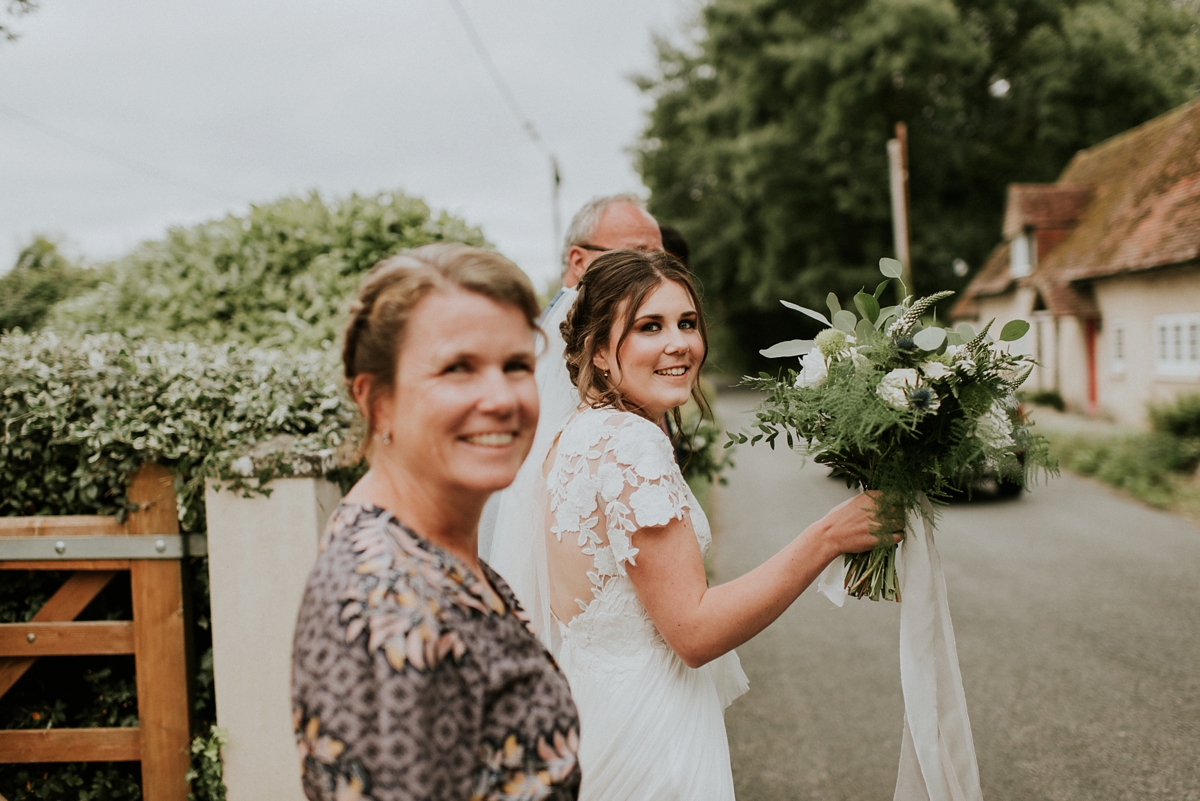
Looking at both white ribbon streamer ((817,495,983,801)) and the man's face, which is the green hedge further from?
white ribbon streamer ((817,495,983,801))

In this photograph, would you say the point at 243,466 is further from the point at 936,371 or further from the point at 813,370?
the point at 936,371

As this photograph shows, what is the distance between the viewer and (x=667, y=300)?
2.23 meters

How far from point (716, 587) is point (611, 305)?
2.69 feet

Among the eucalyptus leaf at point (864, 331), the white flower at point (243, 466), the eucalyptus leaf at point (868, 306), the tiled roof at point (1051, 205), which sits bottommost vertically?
the white flower at point (243, 466)

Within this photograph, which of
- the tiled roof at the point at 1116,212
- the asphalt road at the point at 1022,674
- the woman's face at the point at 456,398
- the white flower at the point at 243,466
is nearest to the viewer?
the woman's face at the point at 456,398

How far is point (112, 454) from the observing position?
117 inches

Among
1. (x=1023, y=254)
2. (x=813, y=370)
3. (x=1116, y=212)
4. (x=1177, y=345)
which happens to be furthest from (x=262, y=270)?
(x=1023, y=254)

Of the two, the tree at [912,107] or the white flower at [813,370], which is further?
the tree at [912,107]

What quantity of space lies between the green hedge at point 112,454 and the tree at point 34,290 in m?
4.22

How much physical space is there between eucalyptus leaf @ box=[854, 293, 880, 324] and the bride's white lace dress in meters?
0.68

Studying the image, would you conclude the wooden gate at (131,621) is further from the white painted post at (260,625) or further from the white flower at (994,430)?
the white flower at (994,430)

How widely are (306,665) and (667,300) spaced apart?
1.42 m

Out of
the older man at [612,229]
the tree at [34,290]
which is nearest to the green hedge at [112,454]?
the older man at [612,229]

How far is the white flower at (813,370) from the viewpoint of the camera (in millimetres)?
2166
